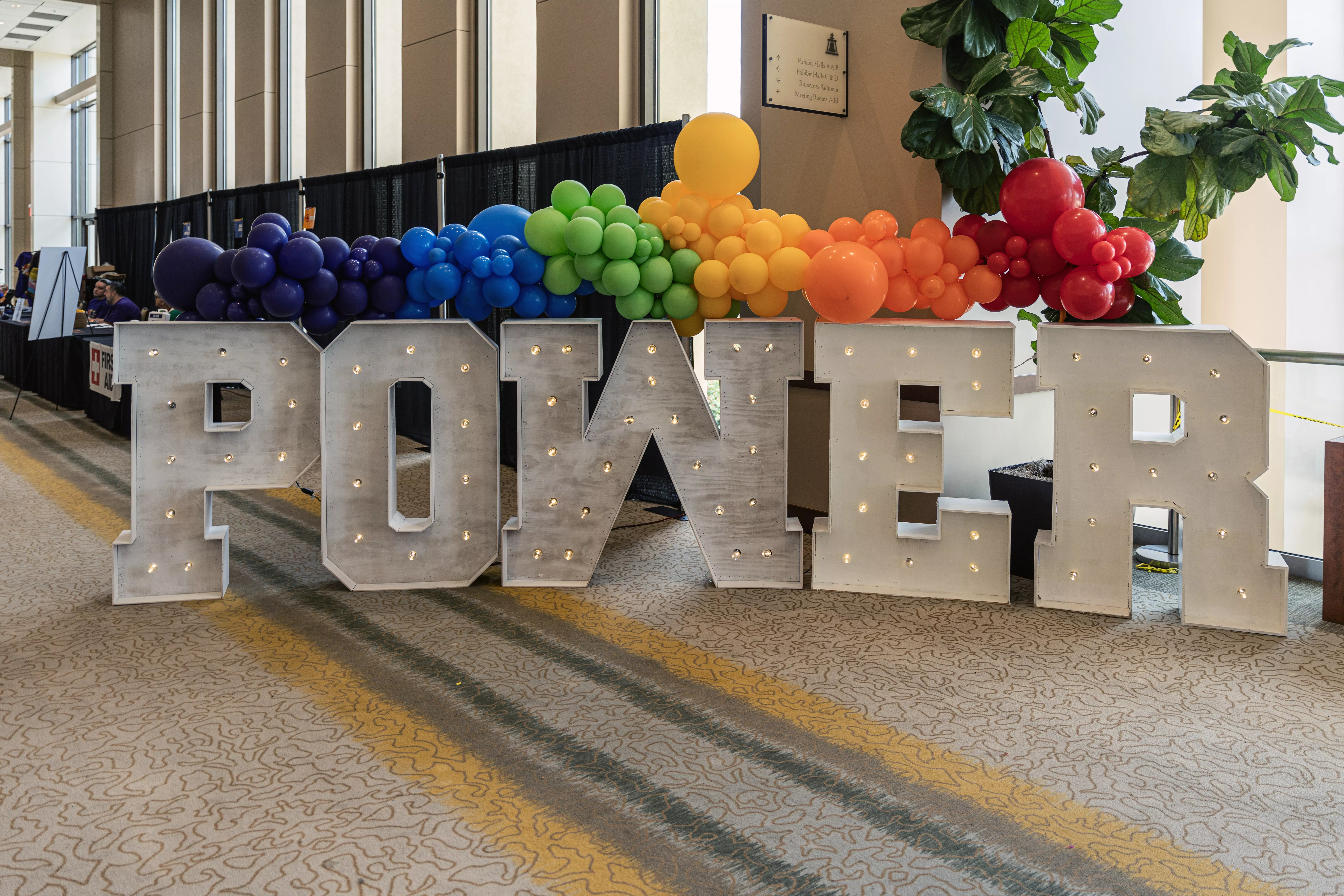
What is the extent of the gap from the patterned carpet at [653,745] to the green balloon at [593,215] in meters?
1.31

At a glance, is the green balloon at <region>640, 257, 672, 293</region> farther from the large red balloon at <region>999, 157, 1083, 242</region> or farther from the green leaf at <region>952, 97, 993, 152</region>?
the large red balloon at <region>999, 157, 1083, 242</region>

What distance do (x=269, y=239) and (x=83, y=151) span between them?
1836 cm

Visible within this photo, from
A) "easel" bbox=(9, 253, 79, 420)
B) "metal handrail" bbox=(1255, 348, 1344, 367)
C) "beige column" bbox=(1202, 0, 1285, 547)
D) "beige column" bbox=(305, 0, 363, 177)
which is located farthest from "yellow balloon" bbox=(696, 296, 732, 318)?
"easel" bbox=(9, 253, 79, 420)

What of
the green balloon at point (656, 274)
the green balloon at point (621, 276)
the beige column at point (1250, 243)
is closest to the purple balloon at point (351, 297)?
the green balloon at point (621, 276)

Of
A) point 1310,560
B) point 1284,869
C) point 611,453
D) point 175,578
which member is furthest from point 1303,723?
point 175,578

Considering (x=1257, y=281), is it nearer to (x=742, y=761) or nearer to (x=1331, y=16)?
(x=1331, y=16)

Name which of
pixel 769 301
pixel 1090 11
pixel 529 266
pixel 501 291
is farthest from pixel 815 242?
pixel 1090 11

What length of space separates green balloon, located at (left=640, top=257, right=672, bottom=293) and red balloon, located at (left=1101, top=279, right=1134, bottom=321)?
4.81 feet

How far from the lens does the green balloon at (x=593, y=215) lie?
3553mm

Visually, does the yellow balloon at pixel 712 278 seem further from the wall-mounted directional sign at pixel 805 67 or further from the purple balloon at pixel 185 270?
the purple balloon at pixel 185 270

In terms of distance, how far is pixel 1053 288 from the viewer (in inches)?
137

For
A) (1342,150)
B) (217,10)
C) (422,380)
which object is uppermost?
(217,10)

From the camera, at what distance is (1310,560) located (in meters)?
4.00

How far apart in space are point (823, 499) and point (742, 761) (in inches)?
95.4
